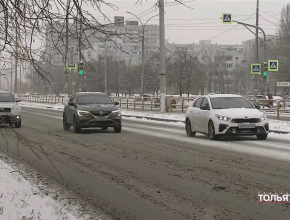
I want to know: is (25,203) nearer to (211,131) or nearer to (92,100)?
(211,131)

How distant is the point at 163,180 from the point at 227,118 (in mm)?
7102

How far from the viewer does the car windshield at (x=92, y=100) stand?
1928cm

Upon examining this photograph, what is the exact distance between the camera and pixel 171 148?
12.9m

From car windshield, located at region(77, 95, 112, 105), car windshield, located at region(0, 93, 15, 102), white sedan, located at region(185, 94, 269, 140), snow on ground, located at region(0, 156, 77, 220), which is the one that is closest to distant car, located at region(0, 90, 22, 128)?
car windshield, located at region(0, 93, 15, 102)

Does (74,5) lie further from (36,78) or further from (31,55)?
(36,78)

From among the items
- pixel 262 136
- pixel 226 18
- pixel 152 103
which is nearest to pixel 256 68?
pixel 226 18

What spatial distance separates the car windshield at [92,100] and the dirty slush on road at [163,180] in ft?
20.1

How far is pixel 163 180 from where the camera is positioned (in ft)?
26.5

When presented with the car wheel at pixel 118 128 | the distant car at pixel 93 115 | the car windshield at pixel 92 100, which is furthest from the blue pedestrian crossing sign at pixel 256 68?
the car wheel at pixel 118 128

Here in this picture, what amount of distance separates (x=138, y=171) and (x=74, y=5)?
4.10m

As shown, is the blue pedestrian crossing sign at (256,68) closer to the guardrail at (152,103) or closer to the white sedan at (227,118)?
the guardrail at (152,103)

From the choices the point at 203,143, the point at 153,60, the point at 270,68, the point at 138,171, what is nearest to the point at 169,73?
the point at 153,60

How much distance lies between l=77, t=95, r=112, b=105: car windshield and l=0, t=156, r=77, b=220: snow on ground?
36.9ft

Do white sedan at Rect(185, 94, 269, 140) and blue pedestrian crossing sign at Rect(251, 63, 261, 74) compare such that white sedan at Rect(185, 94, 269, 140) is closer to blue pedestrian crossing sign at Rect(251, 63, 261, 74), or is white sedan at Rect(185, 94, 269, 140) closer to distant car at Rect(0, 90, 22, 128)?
distant car at Rect(0, 90, 22, 128)
